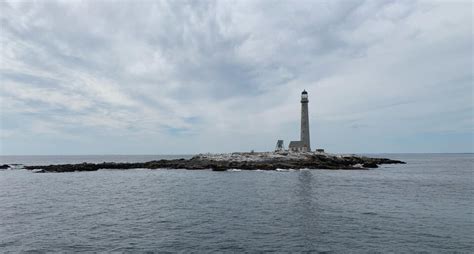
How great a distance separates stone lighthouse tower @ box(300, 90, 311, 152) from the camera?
→ 3730 inches

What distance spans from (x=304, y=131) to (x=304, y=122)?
9.15 feet

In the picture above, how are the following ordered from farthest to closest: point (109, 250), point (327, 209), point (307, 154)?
1. point (307, 154)
2. point (327, 209)
3. point (109, 250)

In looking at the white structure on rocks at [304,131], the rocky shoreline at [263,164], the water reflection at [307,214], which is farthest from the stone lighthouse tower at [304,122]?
the water reflection at [307,214]

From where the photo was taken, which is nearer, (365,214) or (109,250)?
(109,250)

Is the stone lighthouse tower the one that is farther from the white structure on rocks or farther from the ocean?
the ocean

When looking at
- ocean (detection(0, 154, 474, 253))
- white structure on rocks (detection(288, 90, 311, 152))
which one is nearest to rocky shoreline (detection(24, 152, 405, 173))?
white structure on rocks (detection(288, 90, 311, 152))

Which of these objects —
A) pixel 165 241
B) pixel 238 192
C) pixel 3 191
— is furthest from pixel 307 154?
pixel 165 241

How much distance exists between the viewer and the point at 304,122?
310ft

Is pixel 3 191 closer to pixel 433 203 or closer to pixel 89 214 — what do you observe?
pixel 89 214

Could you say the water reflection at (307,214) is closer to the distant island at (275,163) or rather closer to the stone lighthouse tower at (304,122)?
the distant island at (275,163)

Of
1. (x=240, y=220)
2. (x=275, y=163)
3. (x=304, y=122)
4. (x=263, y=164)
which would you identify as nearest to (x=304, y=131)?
(x=304, y=122)

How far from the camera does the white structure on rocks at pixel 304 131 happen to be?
311 ft

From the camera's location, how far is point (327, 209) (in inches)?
1206

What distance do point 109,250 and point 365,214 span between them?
62.6 ft
